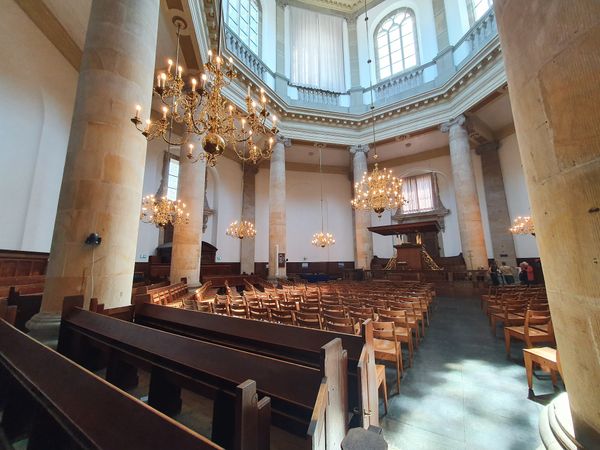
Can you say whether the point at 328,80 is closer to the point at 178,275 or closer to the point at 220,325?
the point at 178,275

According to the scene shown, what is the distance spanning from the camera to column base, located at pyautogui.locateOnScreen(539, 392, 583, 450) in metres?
0.99

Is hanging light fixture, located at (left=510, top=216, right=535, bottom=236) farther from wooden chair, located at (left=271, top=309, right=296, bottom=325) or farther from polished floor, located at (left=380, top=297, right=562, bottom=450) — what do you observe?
wooden chair, located at (left=271, top=309, right=296, bottom=325)

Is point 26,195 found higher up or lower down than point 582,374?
higher up

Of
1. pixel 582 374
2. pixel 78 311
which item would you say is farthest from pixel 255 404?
pixel 78 311

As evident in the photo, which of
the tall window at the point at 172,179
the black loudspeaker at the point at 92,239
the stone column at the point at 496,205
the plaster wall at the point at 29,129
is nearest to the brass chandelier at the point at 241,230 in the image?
the tall window at the point at 172,179

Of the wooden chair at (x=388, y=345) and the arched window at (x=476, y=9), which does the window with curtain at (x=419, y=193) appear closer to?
the arched window at (x=476, y=9)

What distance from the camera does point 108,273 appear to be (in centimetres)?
282

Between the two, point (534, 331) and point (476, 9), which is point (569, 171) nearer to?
point (534, 331)

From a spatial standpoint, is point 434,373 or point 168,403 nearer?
point 168,403

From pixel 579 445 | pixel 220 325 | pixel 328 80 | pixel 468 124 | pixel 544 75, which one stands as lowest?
pixel 579 445

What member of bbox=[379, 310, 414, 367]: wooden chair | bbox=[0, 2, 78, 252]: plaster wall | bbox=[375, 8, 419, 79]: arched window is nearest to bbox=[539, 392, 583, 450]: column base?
bbox=[379, 310, 414, 367]: wooden chair

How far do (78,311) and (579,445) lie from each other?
347 cm

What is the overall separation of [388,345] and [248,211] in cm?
1249

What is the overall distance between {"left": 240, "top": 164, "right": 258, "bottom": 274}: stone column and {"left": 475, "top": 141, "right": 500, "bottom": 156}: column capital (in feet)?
40.0
